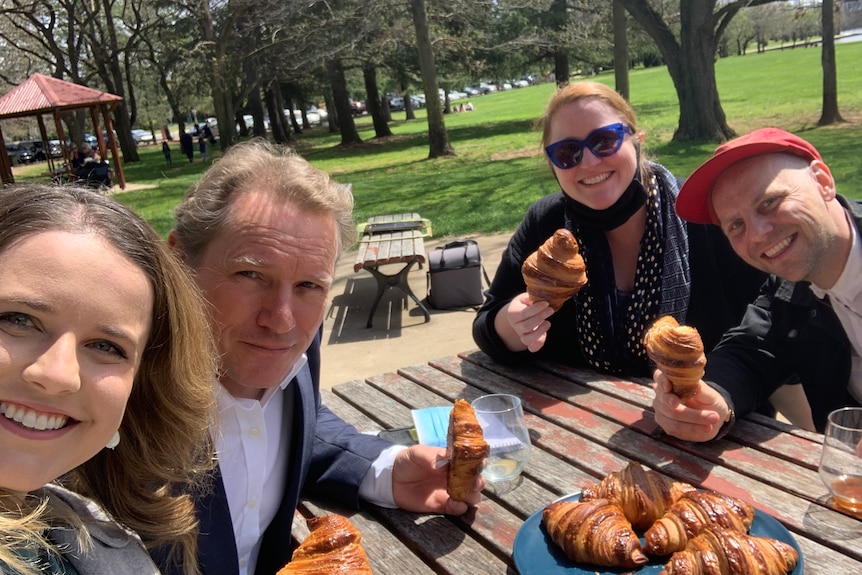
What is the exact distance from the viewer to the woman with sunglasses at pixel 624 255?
316 centimetres

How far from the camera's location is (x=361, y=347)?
7.11 metres

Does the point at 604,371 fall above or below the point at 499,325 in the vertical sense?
below

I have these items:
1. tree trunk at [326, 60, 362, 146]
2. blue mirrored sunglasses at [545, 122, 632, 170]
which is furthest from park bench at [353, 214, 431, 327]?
tree trunk at [326, 60, 362, 146]

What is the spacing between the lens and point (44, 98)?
2198cm

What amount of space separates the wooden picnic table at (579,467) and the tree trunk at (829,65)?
16088 millimetres

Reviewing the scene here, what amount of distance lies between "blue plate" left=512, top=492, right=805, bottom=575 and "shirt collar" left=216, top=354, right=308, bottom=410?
32.2 inches

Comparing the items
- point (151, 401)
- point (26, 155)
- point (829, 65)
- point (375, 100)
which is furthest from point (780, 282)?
point (26, 155)

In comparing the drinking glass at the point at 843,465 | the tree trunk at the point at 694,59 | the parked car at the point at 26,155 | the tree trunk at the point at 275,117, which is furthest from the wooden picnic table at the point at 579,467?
the parked car at the point at 26,155

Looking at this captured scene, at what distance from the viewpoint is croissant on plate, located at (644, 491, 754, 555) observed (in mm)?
1704

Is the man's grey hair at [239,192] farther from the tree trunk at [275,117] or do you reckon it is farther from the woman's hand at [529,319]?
the tree trunk at [275,117]

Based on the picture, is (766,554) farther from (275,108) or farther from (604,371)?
(275,108)

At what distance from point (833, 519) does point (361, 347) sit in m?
5.54

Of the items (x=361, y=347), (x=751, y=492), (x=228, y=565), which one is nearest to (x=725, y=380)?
(x=751, y=492)

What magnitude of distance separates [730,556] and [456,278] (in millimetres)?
6458
